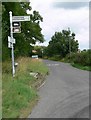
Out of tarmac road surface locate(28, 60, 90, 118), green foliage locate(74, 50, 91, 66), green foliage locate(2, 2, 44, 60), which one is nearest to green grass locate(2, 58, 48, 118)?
tarmac road surface locate(28, 60, 90, 118)

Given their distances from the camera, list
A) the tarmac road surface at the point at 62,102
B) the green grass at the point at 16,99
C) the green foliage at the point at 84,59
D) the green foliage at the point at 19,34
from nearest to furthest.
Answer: the green grass at the point at 16,99, the tarmac road surface at the point at 62,102, the green foliage at the point at 19,34, the green foliage at the point at 84,59

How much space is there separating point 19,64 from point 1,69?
335cm

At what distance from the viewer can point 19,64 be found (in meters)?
25.0

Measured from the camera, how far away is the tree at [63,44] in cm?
8677

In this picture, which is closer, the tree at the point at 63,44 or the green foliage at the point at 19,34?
the green foliage at the point at 19,34

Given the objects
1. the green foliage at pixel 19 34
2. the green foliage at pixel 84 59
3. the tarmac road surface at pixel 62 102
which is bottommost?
the tarmac road surface at pixel 62 102

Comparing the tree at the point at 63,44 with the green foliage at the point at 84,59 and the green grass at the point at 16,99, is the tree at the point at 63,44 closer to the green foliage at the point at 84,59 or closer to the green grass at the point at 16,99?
the green foliage at the point at 84,59

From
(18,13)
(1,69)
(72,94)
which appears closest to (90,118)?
(72,94)

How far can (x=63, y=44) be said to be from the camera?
87812 millimetres

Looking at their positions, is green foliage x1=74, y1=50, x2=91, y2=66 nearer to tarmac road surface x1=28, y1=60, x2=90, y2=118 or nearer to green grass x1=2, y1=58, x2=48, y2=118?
tarmac road surface x1=28, y1=60, x2=90, y2=118

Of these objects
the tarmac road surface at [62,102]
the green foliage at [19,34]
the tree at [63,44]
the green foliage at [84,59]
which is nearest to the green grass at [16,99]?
the tarmac road surface at [62,102]

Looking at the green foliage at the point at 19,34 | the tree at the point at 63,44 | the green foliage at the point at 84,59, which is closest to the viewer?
the green foliage at the point at 19,34

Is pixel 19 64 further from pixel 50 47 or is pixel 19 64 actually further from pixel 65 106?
pixel 50 47

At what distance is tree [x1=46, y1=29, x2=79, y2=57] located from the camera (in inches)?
3416
